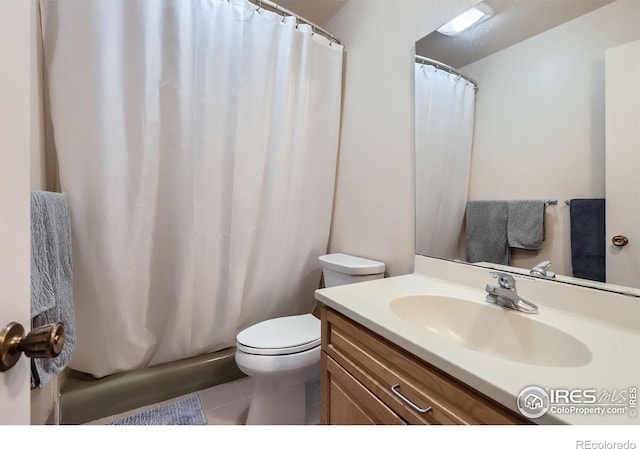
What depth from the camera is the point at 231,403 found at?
4.85 feet

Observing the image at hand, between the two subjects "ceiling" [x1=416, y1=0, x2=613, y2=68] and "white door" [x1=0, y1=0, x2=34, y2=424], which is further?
"ceiling" [x1=416, y1=0, x2=613, y2=68]

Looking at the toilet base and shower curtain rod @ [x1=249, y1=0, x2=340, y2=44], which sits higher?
shower curtain rod @ [x1=249, y1=0, x2=340, y2=44]

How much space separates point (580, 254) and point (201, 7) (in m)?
1.88

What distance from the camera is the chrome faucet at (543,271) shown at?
0.87m

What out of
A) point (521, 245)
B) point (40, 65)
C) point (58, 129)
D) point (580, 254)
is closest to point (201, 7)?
point (40, 65)

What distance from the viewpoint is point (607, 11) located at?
791mm

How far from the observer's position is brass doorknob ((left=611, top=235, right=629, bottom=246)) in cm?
77

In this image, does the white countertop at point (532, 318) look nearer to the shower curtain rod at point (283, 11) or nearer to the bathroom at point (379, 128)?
the bathroom at point (379, 128)

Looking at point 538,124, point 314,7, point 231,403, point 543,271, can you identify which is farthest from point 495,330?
point 314,7

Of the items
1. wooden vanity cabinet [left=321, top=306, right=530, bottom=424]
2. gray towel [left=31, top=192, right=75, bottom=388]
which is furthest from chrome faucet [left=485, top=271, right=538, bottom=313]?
gray towel [left=31, top=192, right=75, bottom=388]

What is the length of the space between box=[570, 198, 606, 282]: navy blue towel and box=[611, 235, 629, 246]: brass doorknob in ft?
0.07

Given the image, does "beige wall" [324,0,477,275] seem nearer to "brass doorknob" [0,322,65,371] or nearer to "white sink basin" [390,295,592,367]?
"white sink basin" [390,295,592,367]

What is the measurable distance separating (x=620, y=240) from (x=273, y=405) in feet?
4.59
